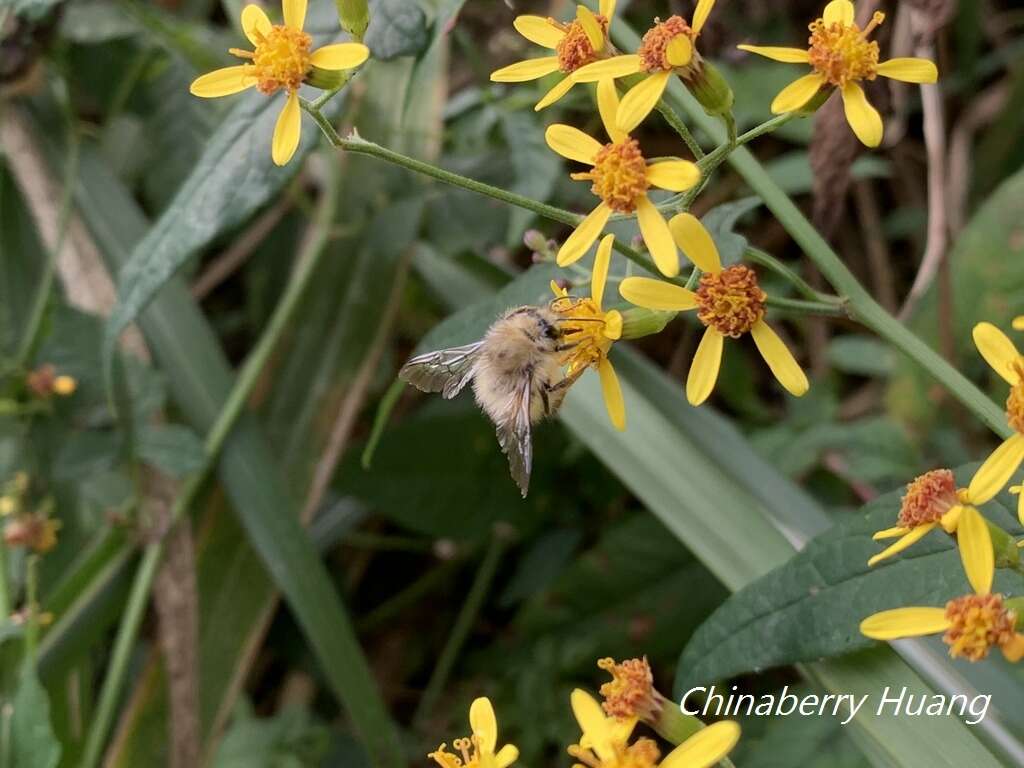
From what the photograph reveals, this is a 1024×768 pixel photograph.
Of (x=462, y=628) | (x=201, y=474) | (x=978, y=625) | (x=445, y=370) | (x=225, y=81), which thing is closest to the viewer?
(x=978, y=625)

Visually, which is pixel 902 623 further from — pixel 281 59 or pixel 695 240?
pixel 281 59

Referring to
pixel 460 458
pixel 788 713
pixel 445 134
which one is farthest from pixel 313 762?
pixel 445 134

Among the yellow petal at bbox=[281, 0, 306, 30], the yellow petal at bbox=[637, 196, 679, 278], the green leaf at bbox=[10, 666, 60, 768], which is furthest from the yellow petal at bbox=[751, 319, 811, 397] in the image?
the green leaf at bbox=[10, 666, 60, 768]

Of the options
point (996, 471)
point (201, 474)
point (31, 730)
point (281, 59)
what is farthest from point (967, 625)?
point (201, 474)

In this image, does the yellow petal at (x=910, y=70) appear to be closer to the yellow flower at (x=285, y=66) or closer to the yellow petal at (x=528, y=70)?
the yellow petal at (x=528, y=70)

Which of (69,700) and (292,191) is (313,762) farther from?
(292,191)

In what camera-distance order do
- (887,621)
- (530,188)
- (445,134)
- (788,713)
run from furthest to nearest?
(445,134), (530,188), (788,713), (887,621)

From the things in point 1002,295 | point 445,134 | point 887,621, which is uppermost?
point 445,134
